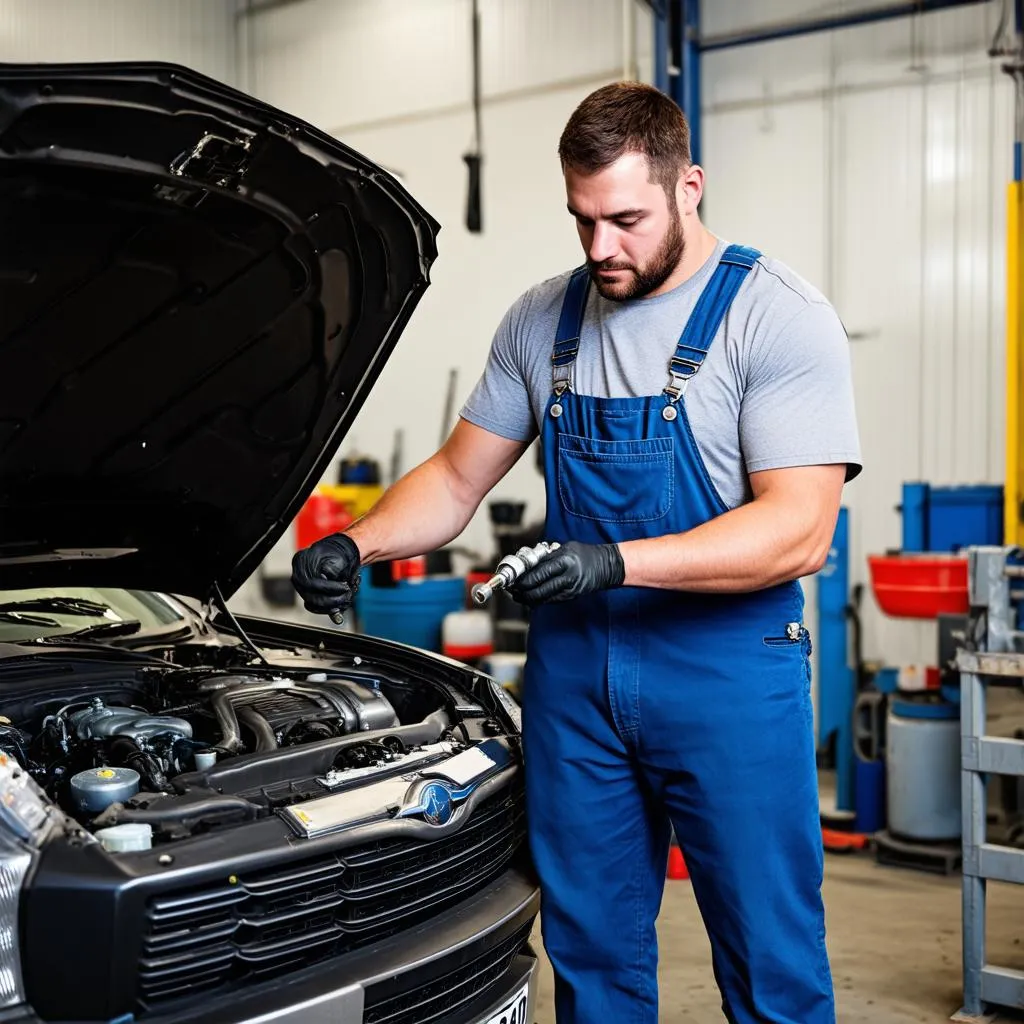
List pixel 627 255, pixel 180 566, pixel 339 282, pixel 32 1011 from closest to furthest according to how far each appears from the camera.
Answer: pixel 32 1011 < pixel 627 255 < pixel 339 282 < pixel 180 566

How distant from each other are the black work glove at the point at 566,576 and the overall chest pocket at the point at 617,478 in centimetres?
19

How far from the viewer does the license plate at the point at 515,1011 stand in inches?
68.2

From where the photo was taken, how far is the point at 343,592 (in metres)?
1.86

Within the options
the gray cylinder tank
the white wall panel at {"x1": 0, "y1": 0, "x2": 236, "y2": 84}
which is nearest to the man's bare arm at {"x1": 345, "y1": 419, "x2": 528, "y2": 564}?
the gray cylinder tank

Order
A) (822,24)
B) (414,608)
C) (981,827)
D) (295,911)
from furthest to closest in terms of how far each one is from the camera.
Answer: (414,608), (822,24), (981,827), (295,911)

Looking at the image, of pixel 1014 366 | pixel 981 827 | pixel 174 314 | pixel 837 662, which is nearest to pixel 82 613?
pixel 174 314

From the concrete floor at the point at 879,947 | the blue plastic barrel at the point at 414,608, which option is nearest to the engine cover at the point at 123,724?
the concrete floor at the point at 879,947

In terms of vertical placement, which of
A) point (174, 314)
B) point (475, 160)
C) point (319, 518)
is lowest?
point (319, 518)

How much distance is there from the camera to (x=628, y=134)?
170 cm

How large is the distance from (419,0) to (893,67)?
2765mm

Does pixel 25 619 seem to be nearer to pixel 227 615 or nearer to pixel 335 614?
pixel 227 615

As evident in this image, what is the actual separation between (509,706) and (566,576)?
0.65 m

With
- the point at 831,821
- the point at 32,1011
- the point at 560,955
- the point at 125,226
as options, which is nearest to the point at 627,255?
the point at 125,226

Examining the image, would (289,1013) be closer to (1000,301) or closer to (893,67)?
(1000,301)
